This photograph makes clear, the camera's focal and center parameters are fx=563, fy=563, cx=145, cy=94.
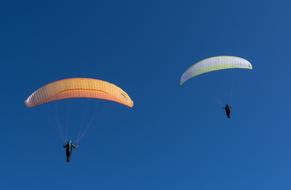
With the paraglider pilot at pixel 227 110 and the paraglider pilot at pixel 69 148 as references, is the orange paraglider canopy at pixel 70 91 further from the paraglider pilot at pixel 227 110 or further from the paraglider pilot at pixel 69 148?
the paraglider pilot at pixel 227 110

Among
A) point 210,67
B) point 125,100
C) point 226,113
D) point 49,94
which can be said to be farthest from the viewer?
point 226,113

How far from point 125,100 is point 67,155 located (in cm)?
730

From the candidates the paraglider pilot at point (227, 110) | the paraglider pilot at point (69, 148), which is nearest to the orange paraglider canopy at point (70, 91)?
the paraglider pilot at point (69, 148)

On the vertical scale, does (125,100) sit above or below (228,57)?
below

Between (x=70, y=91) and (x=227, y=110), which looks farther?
(x=227, y=110)

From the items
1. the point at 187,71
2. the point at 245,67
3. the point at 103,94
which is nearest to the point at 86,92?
the point at 103,94

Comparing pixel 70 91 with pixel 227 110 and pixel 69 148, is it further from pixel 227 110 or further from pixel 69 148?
pixel 227 110

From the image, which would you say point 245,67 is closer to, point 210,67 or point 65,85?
point 210,67

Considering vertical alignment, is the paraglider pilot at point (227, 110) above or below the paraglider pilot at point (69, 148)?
above

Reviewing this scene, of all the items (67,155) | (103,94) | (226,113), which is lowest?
(67,155)

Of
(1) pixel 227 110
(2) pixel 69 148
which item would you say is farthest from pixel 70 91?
(1) pixel 227 110

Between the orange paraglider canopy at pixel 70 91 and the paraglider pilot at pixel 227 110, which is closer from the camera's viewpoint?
the orange paraglider canopy at pixel 70 91

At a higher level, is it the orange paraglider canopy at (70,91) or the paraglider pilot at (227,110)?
the paraglider pilot at (227,110)

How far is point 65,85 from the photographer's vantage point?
46.8 metres
